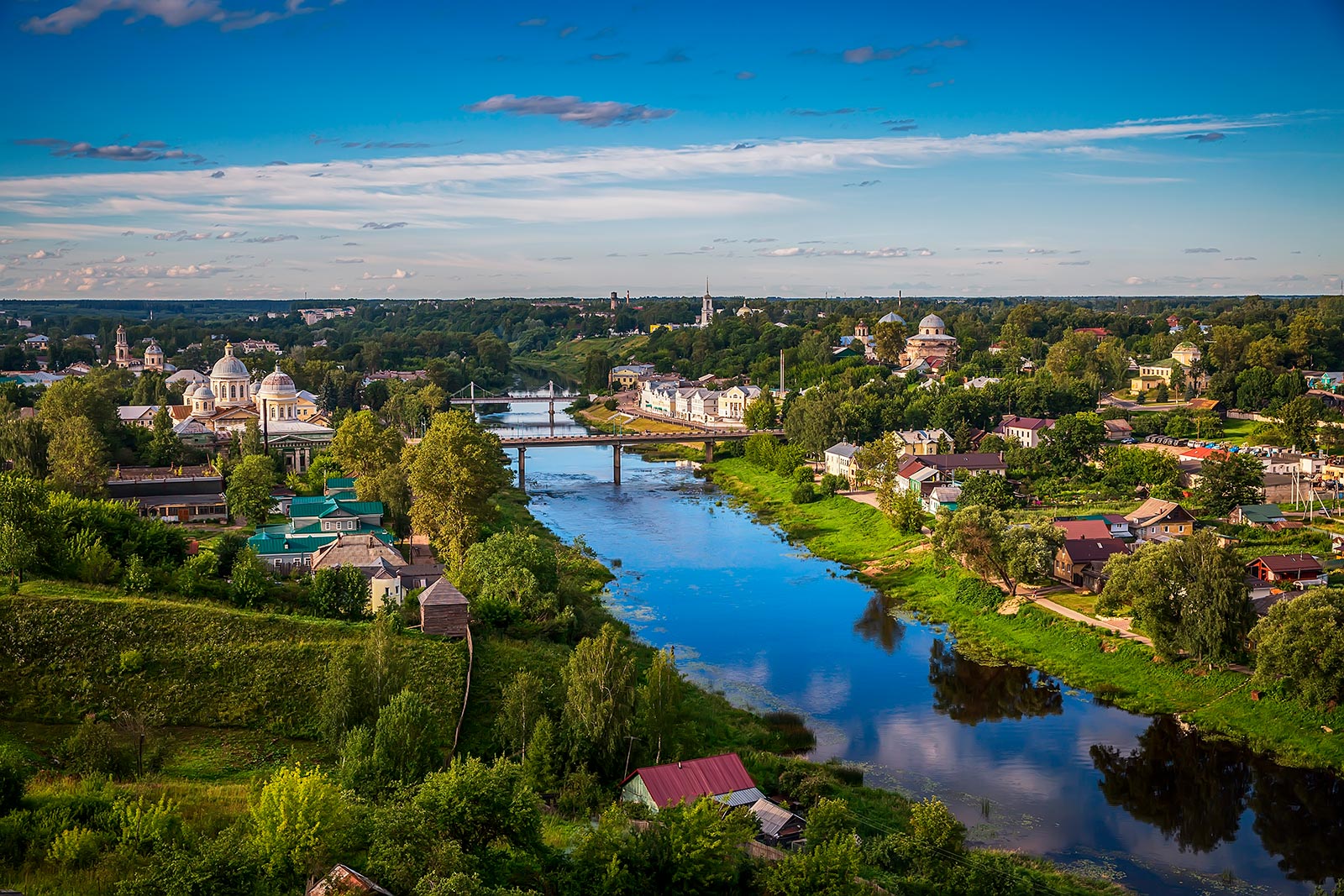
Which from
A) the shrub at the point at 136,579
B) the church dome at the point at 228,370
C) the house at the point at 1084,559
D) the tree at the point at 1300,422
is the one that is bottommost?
the house at the point at 1084,559

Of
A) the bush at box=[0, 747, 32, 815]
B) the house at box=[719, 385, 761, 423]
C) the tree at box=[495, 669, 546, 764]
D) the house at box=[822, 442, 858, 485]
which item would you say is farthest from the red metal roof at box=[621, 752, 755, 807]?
the house at box=[719, 385, 761, 423]

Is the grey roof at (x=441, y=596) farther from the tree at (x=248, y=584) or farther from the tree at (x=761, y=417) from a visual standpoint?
the tree at (x=761, y=417)

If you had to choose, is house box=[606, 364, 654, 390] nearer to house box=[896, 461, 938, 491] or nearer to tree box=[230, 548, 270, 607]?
house box=[896, 461, 938, 491]

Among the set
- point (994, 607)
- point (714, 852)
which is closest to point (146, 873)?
point (714, 852)

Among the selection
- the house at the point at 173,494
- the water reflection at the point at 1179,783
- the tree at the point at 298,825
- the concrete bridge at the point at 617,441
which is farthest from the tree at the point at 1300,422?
the tree at the point at 298,825

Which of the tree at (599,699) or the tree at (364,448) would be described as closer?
the tree at (599,699)

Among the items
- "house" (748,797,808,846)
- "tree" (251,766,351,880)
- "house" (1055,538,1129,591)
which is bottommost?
"house" (748,797,808,846)

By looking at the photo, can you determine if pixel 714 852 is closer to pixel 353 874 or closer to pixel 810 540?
pixel 353 874
